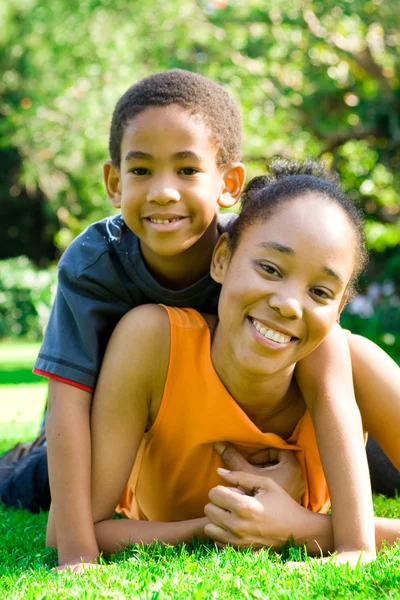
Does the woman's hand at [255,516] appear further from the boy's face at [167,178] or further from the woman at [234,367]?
the boy's face at [167,178]

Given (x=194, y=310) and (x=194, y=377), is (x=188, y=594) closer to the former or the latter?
(x=194, y=377)

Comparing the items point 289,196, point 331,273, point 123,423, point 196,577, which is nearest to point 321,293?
point 331,273

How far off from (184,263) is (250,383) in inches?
23.9

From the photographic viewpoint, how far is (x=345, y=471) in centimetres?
306

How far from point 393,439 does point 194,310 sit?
3.17ft

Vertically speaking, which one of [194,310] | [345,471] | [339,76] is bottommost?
[345,471]

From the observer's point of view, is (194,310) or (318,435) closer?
(318,435)

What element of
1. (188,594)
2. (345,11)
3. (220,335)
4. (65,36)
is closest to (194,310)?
(220,335)

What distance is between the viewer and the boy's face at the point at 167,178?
3.35m

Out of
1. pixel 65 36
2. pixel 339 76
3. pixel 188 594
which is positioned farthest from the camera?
pixel 65 36

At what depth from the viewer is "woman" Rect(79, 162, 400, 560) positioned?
303cm

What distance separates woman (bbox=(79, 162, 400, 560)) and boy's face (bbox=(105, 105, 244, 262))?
19 cm

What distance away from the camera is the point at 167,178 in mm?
3355

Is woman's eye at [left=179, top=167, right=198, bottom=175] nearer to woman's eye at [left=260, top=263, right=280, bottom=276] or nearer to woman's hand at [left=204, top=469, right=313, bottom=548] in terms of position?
woman's eye at [left=260, top=263, right=280, bottom=276]
